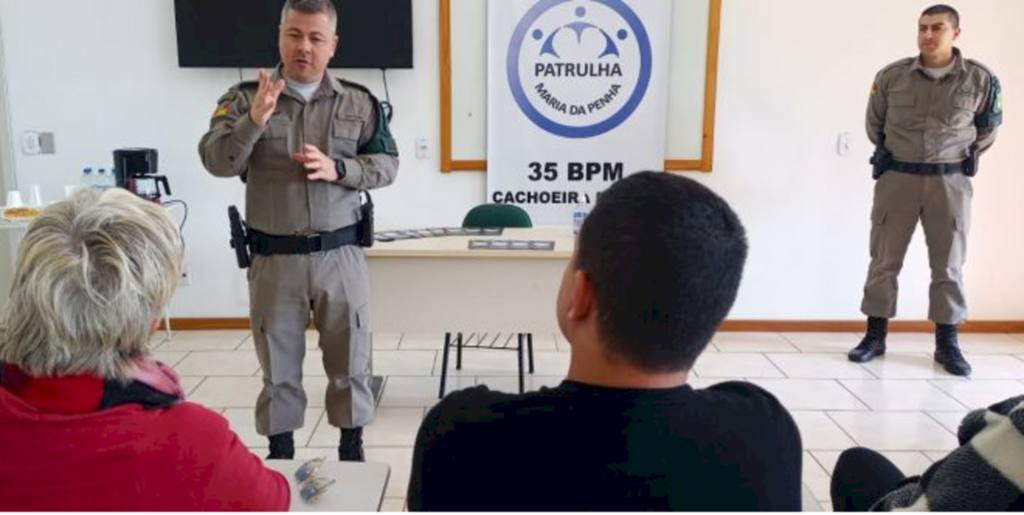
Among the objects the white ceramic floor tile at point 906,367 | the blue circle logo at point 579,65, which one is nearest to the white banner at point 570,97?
the blue circle logo at point 579,65

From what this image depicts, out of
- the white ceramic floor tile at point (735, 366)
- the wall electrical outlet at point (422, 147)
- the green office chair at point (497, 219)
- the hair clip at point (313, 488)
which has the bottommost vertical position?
the white ceramic floor tile at point (735, 366)

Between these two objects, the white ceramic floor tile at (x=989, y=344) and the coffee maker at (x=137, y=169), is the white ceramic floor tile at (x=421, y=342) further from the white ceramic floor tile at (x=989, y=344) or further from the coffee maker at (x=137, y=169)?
the white ceramic floor tile at (x=989, y=344)

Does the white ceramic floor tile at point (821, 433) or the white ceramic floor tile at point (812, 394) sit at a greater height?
the white ceramic floor tile at point (821, 433)

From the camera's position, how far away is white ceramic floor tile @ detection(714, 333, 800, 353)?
4.31 metres

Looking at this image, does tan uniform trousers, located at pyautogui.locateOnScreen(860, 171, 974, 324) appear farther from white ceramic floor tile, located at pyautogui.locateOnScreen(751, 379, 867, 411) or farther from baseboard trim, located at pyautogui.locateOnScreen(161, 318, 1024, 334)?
white ceramic floor tile, located at pyautogui.locateOnScreen(751, 379, 867, 411)

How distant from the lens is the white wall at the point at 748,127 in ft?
13.9

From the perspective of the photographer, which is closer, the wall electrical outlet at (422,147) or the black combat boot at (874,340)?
the black combat boot at (874,340)

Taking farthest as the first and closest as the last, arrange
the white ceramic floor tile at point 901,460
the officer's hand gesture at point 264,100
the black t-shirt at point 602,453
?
the white ceramic floor tile at point 901,460
the officer's hand gesture at point 264,100
the black t-shirt at point 602,453

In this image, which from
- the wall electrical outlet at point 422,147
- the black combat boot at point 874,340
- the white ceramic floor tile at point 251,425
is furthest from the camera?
the wall electrical outlet at point 422,147

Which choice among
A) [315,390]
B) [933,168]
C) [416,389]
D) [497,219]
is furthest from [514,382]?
[933,168]

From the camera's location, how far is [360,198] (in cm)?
266

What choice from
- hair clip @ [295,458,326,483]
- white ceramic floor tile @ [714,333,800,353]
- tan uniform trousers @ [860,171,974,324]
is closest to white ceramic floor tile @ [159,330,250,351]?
white ceramic floor tile @ [714,333,800,353]

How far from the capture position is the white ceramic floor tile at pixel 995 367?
3.88 metres

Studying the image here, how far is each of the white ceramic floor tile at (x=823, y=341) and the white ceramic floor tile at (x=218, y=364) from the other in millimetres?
2987
